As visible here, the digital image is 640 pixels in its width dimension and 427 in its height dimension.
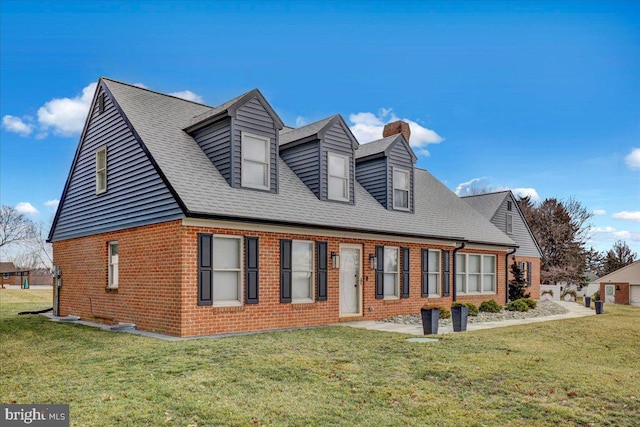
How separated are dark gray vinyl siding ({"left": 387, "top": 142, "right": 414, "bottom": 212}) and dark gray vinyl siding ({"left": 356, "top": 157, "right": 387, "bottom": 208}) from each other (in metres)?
0.21

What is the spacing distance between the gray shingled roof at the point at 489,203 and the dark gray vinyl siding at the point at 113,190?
19.9 meters

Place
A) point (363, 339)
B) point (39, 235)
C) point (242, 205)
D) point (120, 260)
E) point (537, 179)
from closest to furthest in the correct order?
1. point (363, 339)
2. point (242, 205)
3. point (120, 260)
4. point (537, 179)
5. point (39, 235)

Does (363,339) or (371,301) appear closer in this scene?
(363,339)

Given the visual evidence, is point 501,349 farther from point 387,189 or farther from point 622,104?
point 622,104

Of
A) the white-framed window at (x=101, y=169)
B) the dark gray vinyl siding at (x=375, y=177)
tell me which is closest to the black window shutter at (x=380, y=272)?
the dark gray vinyl siding at (x=375, y=177)

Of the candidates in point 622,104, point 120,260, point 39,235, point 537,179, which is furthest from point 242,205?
point 39,235

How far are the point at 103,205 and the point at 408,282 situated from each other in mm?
10288

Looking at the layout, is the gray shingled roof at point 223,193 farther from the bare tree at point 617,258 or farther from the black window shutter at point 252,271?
the bare tree at point 617,258

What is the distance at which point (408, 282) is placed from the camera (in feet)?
59.2

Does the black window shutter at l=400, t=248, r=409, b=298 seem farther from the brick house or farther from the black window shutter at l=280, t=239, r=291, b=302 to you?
the black window shutter at l=280, t=239, r=291, b=302

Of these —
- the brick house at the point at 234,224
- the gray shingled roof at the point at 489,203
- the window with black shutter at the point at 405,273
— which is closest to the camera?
the brick house at the point at 234,224

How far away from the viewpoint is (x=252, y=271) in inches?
526

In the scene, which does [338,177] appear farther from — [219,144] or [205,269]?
[205,269]

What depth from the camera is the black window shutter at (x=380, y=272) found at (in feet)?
55.4
